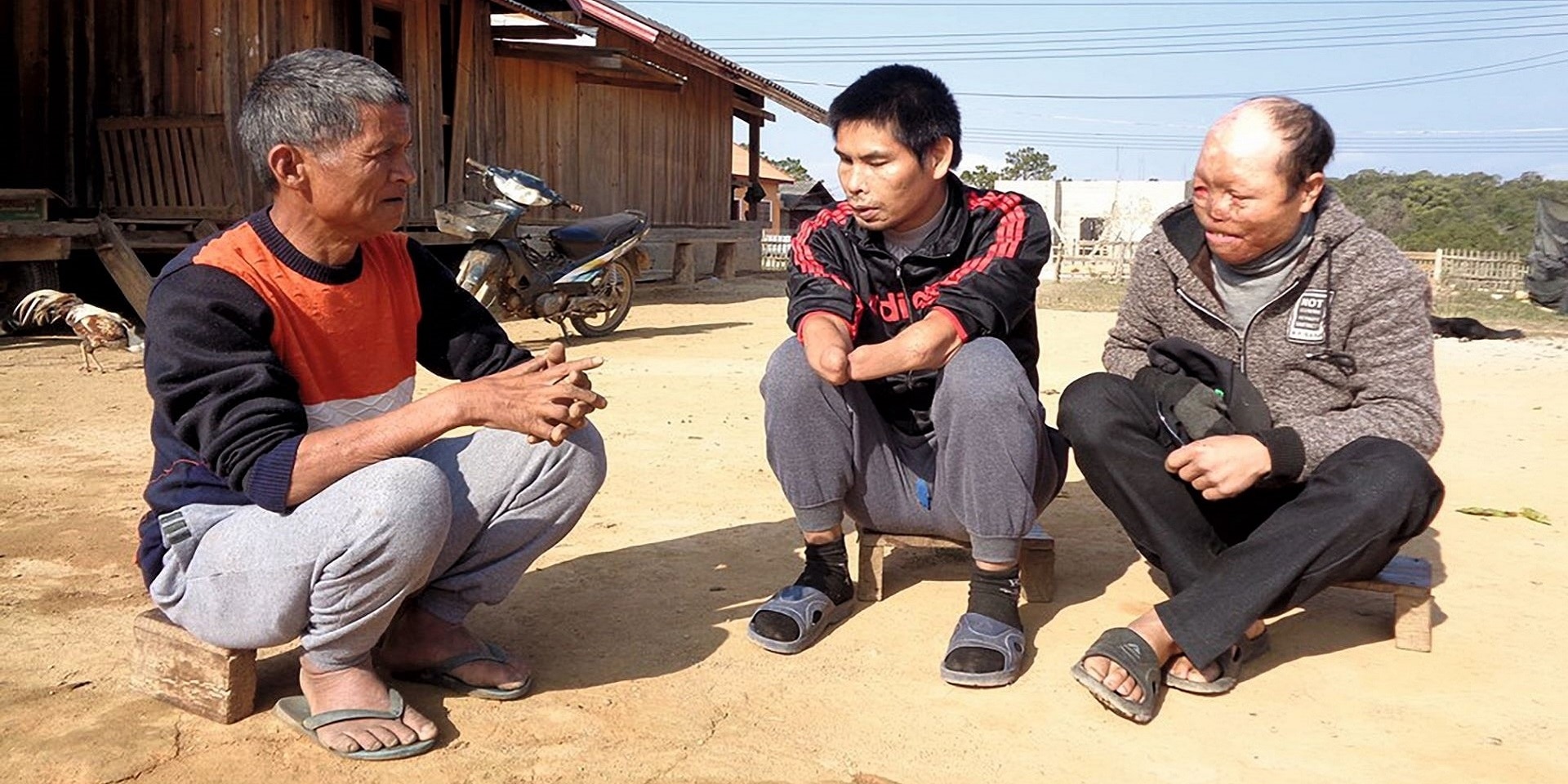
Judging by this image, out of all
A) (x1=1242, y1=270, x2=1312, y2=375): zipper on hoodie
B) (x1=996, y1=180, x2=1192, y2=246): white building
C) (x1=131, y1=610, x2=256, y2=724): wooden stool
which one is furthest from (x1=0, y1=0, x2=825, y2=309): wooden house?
(x1=996, y1=180, x2=1192, y2=246): white building

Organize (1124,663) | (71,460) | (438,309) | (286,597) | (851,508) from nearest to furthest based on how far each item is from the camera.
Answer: (286,597), (1124,663), (438,309), (851,508), (71,460)

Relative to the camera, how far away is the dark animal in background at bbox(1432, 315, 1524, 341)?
12412 mm

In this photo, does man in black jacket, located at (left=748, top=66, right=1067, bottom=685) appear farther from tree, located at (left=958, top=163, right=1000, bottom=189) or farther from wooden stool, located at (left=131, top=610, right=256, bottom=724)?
tree, located at (left=958, top=163, right=1000, bottom=189)

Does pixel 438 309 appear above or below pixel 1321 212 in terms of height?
below

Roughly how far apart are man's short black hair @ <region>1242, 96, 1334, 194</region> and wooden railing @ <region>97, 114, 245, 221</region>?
8.62 metres

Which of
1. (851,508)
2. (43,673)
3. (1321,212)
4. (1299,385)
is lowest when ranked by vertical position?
(43,673)

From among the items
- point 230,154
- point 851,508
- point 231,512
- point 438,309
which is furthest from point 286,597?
point 230,154

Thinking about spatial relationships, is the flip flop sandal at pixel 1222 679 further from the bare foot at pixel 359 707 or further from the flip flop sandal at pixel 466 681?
the bare foot at pixel 359 707

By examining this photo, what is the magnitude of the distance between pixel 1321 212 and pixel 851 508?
136 centimetres

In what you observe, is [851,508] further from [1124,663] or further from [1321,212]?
[1321,212]

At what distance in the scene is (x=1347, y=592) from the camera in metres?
3.53

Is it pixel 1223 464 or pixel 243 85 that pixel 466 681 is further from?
pixel 243 85

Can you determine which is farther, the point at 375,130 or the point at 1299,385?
the point at 1299,385

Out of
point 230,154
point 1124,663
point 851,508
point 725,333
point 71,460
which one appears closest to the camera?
point 1124,663
